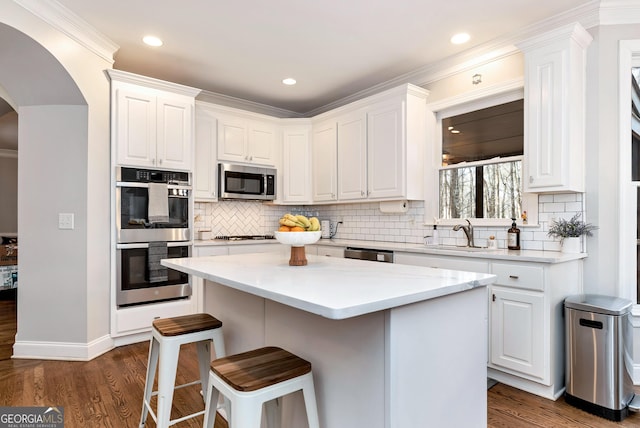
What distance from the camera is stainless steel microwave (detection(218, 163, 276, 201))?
14.3 feet

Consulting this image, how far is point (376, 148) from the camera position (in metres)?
4.01

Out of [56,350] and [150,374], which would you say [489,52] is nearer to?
[150,374]

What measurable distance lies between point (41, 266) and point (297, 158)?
116 inches

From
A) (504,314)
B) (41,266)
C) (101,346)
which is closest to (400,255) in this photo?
(504,314)

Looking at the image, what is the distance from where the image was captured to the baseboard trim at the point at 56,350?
308 centimetres

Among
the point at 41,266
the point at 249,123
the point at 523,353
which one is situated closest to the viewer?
the point at 523,353

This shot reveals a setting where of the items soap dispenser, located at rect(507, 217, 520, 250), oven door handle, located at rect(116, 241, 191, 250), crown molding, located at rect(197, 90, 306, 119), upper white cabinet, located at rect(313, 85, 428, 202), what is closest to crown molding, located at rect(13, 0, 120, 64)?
crown molding, located at rect(197, 90, 306, 119)

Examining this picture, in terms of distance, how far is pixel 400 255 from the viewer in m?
3.38

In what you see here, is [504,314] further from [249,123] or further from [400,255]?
[249,123]

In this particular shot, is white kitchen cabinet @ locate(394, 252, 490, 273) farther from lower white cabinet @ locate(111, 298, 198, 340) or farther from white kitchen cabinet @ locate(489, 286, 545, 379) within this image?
lower white cabinet @ locate(111, 298, 198, 340)

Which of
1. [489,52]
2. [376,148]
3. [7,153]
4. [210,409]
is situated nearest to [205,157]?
[376,148]

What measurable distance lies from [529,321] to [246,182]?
3.26m

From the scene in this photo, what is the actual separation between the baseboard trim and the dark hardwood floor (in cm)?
7

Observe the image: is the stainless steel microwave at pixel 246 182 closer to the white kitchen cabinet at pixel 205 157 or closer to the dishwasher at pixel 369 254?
the white kitchen cabinet at pixel 205 157
